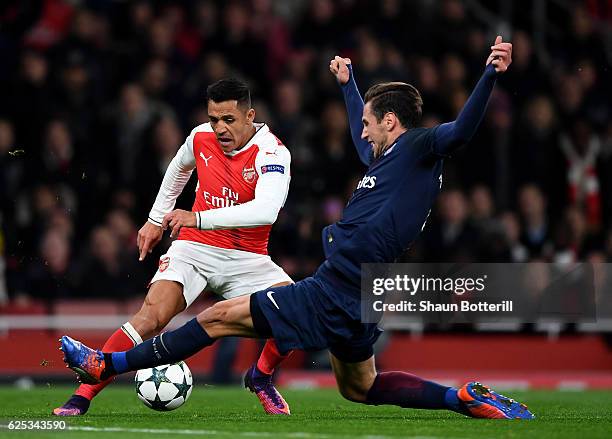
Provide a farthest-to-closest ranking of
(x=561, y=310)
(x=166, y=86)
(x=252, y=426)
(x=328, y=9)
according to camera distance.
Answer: (x=328, y=9) → (x=166, y=86) → (x=561, y=310) → (x=252, y=426)

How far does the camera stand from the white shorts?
902 cm

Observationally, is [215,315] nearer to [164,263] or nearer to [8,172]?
[164,263]

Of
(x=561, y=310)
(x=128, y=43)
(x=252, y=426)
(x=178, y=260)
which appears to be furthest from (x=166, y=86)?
(x=252, y=426)

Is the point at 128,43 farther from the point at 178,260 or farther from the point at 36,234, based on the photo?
the point at 178,260

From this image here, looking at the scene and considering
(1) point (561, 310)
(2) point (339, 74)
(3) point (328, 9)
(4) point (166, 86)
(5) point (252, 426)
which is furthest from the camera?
(3) point (328, 9)

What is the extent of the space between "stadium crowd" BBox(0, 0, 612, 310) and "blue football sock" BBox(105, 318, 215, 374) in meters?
4.72

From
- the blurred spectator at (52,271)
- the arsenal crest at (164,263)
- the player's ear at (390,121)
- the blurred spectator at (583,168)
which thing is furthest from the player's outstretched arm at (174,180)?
the blurred spectator at (583,168)

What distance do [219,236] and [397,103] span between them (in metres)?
1.89

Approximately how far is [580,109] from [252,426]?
8701 mm

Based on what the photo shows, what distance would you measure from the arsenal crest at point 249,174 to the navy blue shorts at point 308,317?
1.43m

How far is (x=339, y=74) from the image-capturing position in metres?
8.69

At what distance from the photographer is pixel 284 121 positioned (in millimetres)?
14688

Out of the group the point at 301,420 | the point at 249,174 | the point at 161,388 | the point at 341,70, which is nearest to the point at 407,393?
the point at 301,420

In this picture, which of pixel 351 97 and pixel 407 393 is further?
pixel 351 97
